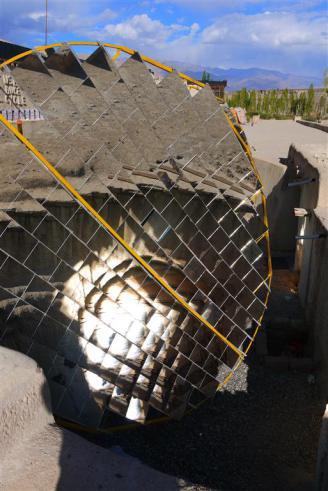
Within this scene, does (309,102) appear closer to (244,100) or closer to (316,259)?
(244,100)

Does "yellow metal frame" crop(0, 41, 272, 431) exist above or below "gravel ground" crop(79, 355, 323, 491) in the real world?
above

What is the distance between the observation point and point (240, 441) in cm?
725

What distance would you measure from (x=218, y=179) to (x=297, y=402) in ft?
13.6

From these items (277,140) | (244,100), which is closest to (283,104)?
(244,100)

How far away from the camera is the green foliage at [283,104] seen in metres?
41.8

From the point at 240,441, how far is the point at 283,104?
4029 cm

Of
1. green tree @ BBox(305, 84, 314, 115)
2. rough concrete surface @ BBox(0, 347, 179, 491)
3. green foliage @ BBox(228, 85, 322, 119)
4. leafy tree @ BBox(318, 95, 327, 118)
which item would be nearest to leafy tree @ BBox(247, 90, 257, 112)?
green foliage @ BBox(228, 85, 322, 119)

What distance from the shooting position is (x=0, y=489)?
3.85m

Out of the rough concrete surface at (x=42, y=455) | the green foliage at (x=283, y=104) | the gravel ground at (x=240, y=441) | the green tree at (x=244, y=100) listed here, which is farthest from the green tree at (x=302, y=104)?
the rough concrete surface at (x=42, y=455)

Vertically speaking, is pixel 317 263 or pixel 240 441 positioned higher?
pixel 317 263

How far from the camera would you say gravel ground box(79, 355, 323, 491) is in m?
6.61

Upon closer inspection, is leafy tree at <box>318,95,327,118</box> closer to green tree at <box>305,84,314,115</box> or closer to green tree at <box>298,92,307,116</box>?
green tree at <box>305,84,314,115</box>

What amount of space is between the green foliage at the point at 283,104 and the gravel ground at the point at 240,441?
119 ft

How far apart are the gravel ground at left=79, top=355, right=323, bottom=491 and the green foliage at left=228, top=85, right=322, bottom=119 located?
119ft
